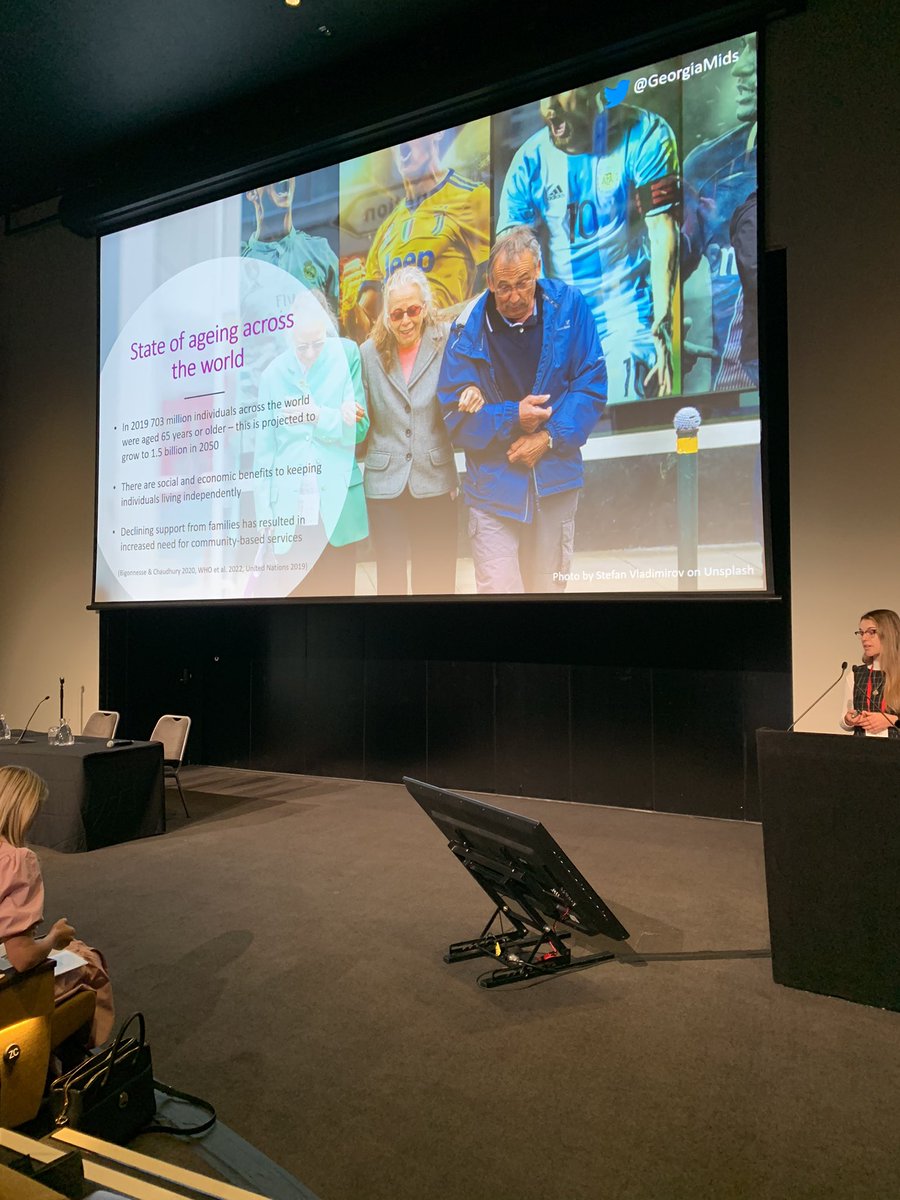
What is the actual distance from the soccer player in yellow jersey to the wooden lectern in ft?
11.5

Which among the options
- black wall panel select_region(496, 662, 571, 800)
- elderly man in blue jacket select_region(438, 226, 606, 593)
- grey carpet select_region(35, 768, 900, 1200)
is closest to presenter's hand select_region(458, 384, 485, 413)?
elderly man in blue jacket select_region(438, 226, 606, 593)

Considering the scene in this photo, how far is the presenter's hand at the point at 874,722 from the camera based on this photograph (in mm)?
3260

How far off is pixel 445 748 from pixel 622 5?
16.3 feet

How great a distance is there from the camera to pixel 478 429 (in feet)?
16.1

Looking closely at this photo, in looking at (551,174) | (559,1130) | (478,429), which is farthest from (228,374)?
(559,1130)

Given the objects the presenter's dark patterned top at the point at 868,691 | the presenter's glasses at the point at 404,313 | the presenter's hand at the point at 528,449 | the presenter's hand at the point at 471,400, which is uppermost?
the presenter's glasses at the point at 404,313

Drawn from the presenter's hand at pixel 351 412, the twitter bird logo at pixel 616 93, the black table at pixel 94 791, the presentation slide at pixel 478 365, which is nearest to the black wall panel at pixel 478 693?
the presentation slide at pixel 478 365

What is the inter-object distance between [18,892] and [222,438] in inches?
170

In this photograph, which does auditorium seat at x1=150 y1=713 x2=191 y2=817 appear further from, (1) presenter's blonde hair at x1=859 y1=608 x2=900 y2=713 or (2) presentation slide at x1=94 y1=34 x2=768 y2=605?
(1) presenter's blonde hair at x1=859 y1=608 x2=900 y2=713

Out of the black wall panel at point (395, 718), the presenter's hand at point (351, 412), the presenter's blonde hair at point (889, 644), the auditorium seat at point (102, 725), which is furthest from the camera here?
the black wall panel at point (395, 718)

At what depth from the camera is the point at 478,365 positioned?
16.1ft

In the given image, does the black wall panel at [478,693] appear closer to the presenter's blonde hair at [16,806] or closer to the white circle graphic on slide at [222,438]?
the white circle graphic on slide at [222,438]

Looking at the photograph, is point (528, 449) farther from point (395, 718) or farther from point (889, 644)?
point (395, 718)

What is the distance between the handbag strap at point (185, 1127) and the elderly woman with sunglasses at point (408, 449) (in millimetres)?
3231
